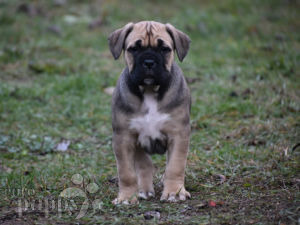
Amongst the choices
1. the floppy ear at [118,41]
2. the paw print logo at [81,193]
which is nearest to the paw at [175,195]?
the paw print logo at [81,193]

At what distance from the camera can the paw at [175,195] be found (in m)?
4.93

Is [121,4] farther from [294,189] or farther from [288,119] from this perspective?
[294,189]

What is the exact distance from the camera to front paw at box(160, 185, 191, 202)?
4.94 meters

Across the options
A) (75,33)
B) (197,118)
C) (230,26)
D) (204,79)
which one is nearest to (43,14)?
(75,33)

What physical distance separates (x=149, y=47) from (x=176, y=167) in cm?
132

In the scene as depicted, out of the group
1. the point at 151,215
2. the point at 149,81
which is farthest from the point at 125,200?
the point at 149,81

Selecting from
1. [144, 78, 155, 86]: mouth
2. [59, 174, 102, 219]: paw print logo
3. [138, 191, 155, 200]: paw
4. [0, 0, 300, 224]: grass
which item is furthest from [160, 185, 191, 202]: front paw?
[144, 78, 155, 86]: mouth

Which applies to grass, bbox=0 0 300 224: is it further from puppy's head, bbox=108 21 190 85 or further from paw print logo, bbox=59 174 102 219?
puppy's head, bbox=108 21 190 85

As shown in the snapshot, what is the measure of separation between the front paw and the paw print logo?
70 centimetres

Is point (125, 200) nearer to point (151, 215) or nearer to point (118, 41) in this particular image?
point (151, 215)

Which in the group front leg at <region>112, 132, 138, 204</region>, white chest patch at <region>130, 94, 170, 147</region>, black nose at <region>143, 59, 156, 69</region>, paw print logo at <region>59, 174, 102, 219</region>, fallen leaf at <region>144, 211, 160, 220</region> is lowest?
paw print logo at <region>59, 174, 102, 219</region>

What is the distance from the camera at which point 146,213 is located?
443 cm

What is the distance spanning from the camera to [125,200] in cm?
492

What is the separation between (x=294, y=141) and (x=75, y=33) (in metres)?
8.15
